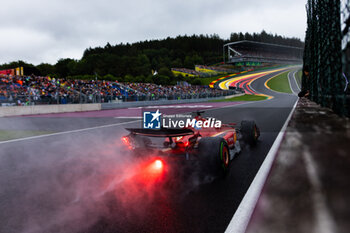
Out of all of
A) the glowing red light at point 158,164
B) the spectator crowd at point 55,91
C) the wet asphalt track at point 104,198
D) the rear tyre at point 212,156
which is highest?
the spectator crowd at point 55,91

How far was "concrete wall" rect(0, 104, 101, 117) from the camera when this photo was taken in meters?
15.5

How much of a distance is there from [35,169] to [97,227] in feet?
7.82

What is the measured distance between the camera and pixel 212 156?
342 centimetres

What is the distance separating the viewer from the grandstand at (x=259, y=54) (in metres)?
116

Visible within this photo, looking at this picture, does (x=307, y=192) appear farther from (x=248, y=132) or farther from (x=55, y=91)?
(x=55, y=91)

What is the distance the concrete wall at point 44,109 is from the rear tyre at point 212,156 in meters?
15.3

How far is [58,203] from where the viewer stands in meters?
2.84

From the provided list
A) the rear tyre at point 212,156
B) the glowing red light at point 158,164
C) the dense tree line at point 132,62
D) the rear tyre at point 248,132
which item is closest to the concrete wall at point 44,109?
the glowing red light at point 158,164

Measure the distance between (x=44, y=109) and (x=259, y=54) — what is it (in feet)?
425

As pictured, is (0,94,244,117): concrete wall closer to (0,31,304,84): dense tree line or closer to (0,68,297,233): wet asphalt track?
(0,68,297,233): wet asphalt track

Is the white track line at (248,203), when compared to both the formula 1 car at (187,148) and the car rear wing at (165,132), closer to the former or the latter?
the formula 1 car at (187,148)

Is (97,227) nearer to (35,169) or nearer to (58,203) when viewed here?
(58,203)

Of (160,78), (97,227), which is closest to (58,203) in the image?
(97,227)

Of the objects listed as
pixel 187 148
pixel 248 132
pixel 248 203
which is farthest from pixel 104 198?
pixel 248 132
